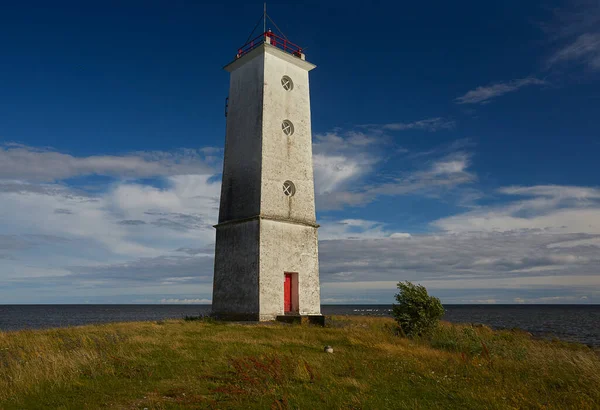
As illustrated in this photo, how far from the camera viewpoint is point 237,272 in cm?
2269

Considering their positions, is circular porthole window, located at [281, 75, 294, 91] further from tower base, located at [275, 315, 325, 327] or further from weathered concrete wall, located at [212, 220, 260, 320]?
tower base, located at [275, 315, 325, 327]

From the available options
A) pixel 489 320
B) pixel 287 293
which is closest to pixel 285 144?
pixel 287 293

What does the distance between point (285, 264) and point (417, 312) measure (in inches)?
269

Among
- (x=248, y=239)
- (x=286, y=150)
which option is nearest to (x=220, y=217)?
(x=248, y=239)

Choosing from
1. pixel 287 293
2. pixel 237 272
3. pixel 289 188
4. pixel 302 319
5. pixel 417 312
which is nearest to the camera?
pixel 417 312

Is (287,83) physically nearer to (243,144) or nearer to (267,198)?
(243,144)

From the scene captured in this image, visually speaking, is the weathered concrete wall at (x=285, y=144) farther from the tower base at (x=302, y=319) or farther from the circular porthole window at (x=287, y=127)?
the tower base at (x=302, y=319)

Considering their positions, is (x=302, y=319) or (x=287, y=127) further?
(x=287, y=127)

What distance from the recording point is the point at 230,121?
2552cm

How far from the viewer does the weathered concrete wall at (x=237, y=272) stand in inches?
853

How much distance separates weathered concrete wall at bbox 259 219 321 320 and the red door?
0.57 m

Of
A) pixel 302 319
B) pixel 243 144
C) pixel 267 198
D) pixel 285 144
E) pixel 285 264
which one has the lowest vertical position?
pixel 302 319

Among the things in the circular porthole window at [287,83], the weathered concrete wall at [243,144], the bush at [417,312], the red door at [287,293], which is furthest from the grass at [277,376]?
the circular porthole window at [287,83]

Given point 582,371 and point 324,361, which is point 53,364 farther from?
point 582,371
